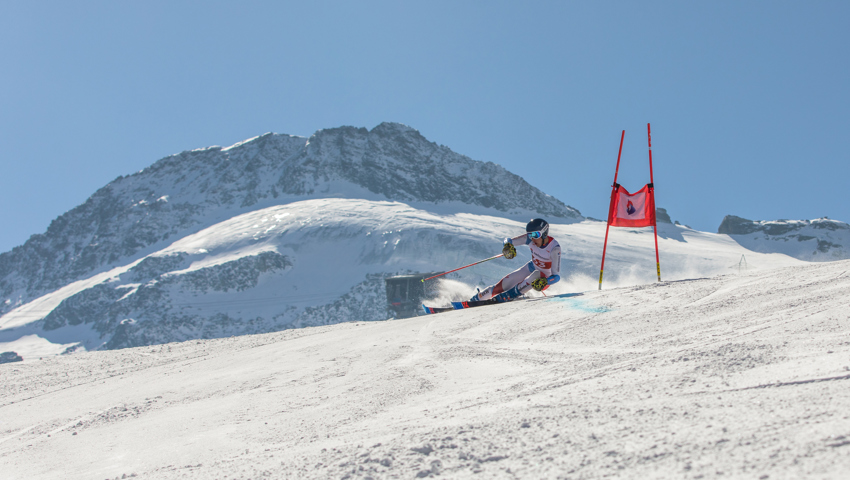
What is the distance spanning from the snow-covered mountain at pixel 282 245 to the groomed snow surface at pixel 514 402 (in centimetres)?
1283

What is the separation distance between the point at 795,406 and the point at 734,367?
71 cm

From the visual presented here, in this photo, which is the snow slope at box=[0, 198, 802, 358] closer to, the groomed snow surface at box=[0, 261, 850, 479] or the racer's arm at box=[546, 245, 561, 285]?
the racer's arm at box=[546, 245, 561, 285]

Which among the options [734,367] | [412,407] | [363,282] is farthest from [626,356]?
[363,282]

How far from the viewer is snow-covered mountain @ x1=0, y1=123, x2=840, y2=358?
6725 cm

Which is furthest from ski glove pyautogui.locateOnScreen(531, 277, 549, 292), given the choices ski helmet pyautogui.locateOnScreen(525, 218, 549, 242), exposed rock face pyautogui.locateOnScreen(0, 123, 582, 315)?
exposed rock face pyautogui.locateOnScreen(0, 123, 582, 315)

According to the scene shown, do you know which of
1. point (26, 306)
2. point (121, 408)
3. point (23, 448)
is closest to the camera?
point (23, 448)

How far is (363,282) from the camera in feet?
225

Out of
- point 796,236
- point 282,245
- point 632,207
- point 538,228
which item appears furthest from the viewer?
point 796,236

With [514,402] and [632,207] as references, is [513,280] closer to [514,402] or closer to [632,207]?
[632,207]

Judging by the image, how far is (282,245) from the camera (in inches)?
3194

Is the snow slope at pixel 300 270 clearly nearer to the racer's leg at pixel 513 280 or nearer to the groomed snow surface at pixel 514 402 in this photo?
the racer's leg at pixel 513 280

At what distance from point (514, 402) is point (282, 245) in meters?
81.5

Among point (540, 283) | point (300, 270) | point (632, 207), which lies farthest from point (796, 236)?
point (540, 283)

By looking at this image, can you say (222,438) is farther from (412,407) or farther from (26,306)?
(26,306)
